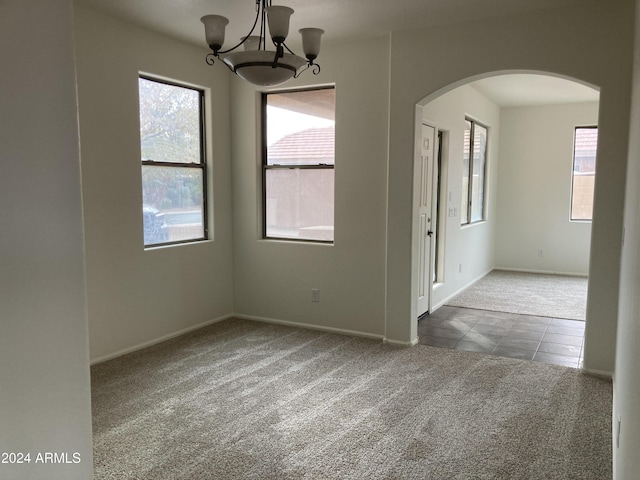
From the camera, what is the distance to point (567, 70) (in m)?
3.71

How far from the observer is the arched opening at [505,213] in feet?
16.3

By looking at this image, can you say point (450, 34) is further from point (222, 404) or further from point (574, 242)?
point (574, 242)

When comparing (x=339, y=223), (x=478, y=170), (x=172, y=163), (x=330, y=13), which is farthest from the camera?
(x=478, y=170)

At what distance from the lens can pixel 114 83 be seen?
4.00 m

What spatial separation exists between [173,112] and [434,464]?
363 centimetres

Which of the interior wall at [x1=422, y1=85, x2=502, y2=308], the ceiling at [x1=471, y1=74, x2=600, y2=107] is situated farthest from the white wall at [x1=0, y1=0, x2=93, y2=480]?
the ceiling at [x1=471, y1=74, x2=600, y2=107]

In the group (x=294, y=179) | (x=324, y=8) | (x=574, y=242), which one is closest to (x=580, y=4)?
(x=324, y=8)

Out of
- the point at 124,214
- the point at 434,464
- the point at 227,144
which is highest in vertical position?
the point at 227,144

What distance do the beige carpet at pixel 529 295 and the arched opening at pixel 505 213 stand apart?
0.05 feet

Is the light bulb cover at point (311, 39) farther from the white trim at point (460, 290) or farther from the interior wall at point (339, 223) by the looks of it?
the white trim at point (460, 290)

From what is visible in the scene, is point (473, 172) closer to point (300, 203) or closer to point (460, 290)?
point (460, 290)

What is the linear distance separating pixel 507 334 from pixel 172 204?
3385 mm

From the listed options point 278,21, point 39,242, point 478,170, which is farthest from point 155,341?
point 478,170

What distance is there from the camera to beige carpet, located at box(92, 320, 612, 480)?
259 cm
